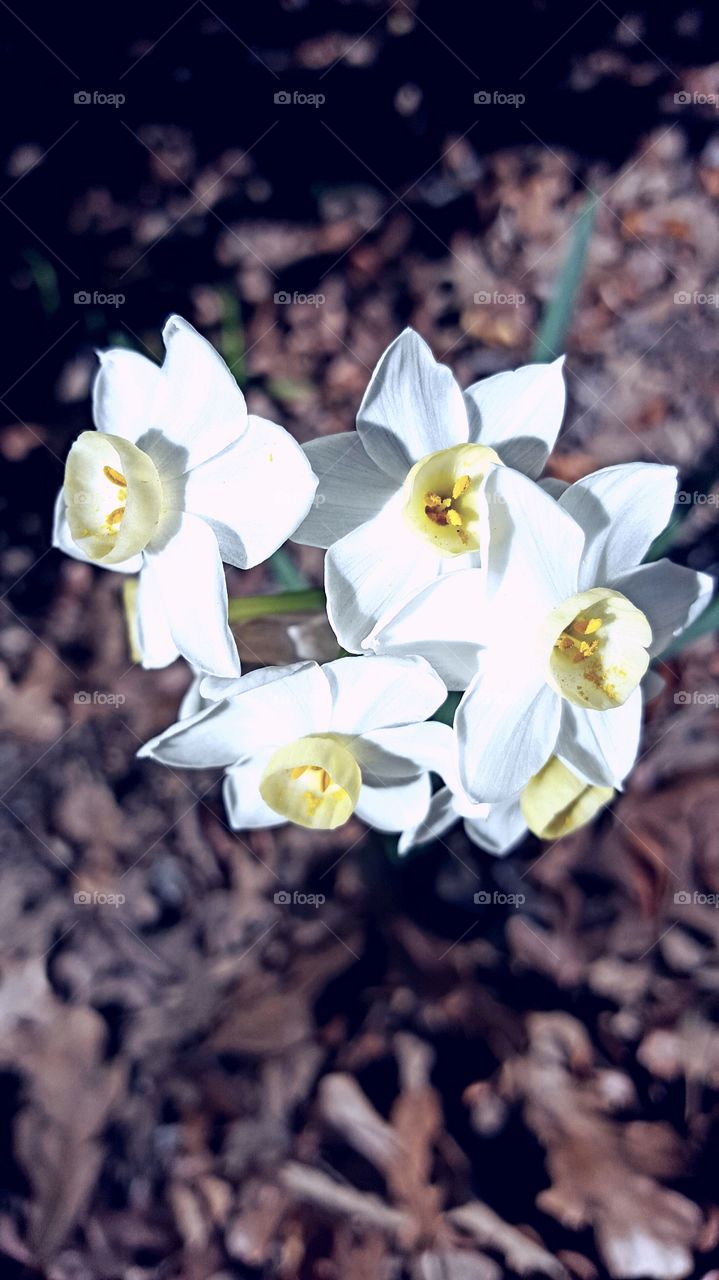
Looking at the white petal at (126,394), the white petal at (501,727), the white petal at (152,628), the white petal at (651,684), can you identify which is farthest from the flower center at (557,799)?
the white petal at (126,394)

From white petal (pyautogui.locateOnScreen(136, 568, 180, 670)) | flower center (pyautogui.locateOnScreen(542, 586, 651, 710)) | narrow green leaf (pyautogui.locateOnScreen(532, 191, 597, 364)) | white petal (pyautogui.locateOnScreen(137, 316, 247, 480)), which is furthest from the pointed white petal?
narrow green leaf (pyautogui.locateOnScreen(532, 191, 597, 364))

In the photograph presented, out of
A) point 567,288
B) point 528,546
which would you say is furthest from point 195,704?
point 567,288

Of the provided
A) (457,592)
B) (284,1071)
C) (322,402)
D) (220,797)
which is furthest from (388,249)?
(284,1071)

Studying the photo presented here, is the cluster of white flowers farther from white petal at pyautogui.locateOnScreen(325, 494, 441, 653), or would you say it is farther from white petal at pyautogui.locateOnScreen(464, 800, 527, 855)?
white petal at pyautogui.locateOnScreen(464, 800, 527, 855)

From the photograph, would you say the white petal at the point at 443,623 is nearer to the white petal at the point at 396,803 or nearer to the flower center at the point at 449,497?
the flower center at the point at 449,497

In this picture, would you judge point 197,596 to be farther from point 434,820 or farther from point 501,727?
point 434,820

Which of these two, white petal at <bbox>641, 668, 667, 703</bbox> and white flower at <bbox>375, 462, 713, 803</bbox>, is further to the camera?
white petal at <bbox>641, 668, 667, 703</bbox>
